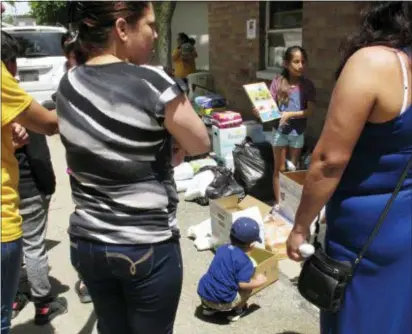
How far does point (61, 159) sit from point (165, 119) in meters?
6.43

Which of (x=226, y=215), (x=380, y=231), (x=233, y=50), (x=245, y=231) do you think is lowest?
(x=226, y=215)

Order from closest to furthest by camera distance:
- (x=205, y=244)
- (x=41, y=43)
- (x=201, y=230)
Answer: (x=205, y=244) → (x=201, y=230) → (x=41, y=43)

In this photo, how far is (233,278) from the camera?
10.3 ft

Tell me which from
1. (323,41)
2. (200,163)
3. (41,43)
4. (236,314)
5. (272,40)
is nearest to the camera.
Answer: (236,314)

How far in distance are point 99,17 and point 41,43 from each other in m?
9.57

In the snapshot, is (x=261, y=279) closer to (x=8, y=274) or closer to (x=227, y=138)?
(x=8, y=274)

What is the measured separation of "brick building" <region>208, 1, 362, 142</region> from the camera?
5733 millimetres

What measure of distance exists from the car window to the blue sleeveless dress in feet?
31.0

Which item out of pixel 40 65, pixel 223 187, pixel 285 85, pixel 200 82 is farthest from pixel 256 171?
pixel 40 65

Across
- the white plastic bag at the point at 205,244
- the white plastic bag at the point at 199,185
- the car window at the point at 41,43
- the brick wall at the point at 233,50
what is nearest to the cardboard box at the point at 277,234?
the white plastic bag at the point at 205,244

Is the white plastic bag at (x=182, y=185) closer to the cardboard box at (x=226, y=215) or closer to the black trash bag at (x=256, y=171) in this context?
the black trash bag at (x=256, y=171)

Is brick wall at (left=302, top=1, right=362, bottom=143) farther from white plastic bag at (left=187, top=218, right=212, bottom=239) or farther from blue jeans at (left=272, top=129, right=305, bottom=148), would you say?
white plastic bag at (left=187, top=218, right=212, bottom=239)

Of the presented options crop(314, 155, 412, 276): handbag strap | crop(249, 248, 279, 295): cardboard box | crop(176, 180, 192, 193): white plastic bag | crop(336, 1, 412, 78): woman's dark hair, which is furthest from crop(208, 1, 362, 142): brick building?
crop(314, 155, 412, 276): handbag strap

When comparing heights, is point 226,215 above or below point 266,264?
above
